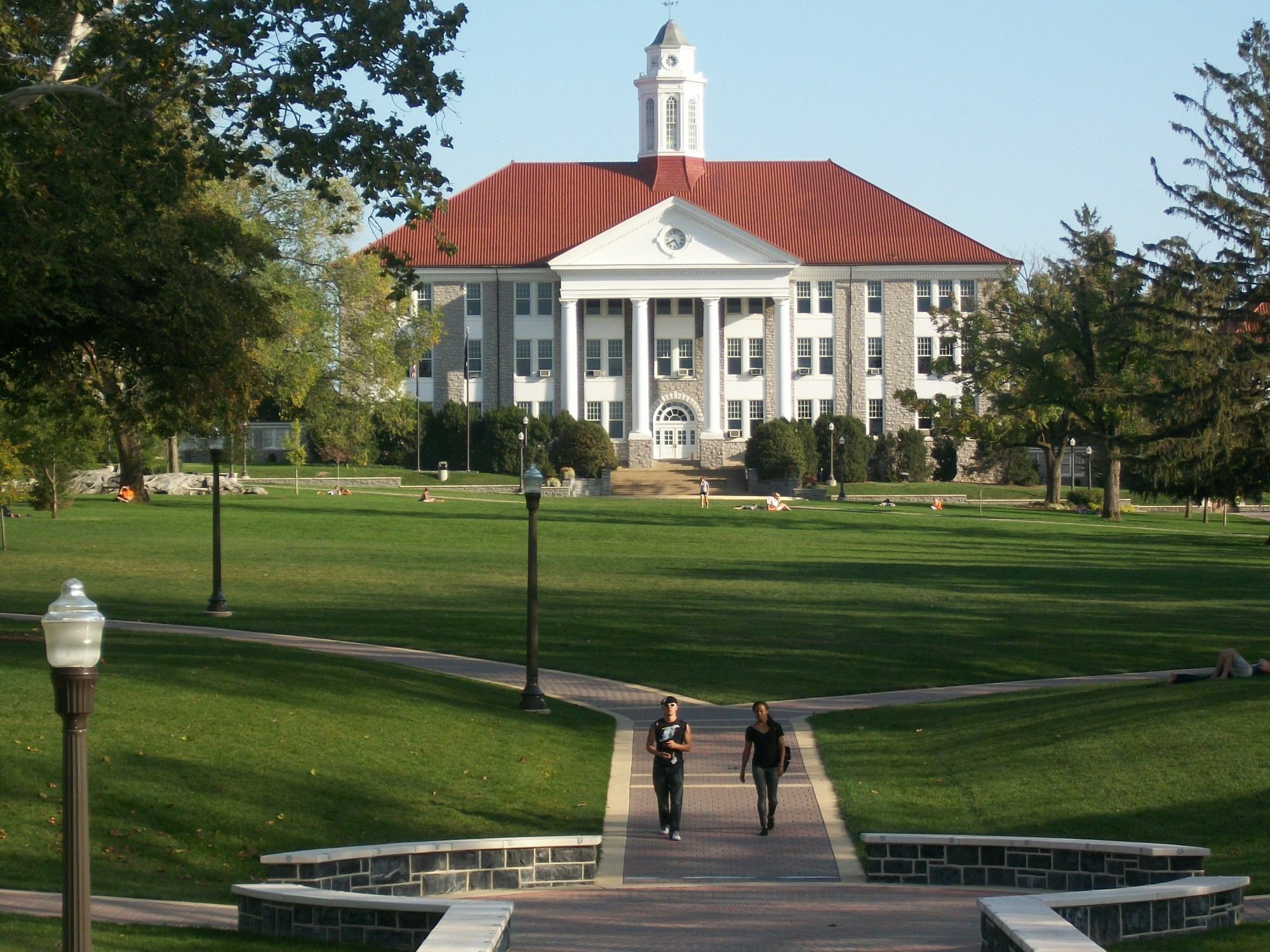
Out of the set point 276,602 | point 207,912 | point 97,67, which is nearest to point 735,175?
point 276,602

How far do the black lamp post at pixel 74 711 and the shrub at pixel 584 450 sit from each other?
71273mm

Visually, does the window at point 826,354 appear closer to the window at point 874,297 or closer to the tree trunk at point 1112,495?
the window at point 874,297

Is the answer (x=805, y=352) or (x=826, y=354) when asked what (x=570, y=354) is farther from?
(x=826, y=354)

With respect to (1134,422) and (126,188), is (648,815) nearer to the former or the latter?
(126,188)

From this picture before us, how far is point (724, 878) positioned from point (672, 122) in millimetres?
83818

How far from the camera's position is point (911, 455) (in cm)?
8544

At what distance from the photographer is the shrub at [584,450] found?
7900 centimetres

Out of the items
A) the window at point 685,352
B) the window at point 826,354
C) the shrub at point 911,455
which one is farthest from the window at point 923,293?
the window at point 685,352

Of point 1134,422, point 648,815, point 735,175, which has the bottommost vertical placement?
point 648,815

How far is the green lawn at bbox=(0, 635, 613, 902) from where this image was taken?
12.8m

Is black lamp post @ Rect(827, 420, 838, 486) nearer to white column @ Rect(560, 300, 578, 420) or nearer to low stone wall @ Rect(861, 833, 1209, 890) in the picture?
white column @ Rect(560, 300, 578, 420)

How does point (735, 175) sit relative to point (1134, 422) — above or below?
above

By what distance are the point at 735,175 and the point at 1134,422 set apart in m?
36.3

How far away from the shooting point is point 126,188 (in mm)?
17781
